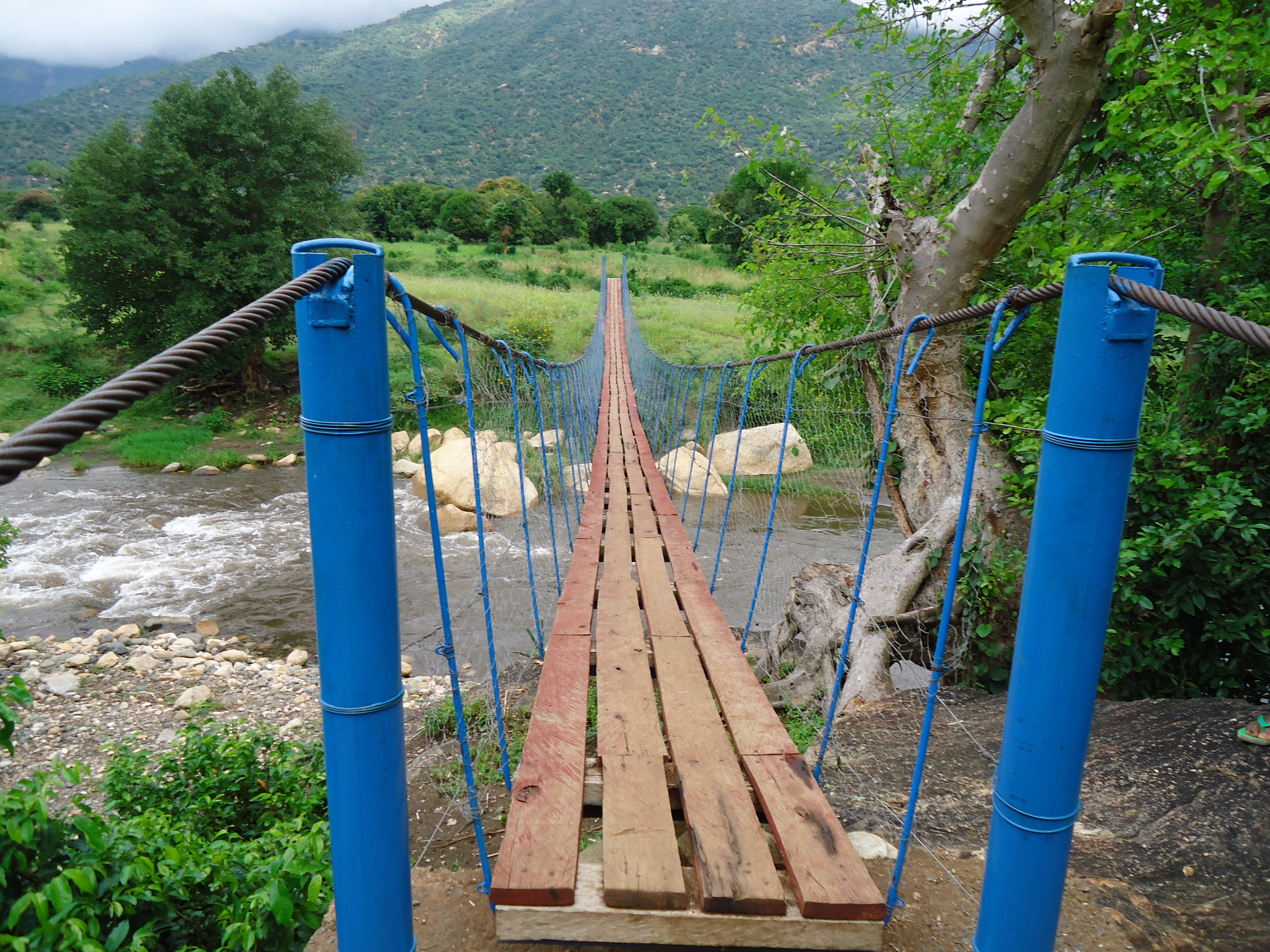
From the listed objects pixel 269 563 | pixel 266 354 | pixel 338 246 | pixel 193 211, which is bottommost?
pixel 269 563

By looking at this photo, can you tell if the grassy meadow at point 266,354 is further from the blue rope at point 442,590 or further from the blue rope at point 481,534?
the blue rope at point 442,590

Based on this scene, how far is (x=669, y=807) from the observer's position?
119 centimetres

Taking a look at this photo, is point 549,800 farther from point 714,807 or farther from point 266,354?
point 266,354

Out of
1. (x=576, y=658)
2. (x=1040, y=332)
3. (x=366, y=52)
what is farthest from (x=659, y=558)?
(x=366, y=52)

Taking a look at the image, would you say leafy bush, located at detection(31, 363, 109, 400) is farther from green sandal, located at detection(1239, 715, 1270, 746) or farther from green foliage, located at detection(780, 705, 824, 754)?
green sandal, located at detection(1239, 715, 1270, 746)

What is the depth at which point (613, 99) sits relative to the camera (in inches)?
2272

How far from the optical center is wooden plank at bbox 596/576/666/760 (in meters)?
1.42

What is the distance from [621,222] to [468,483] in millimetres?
23318

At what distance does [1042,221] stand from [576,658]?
101 inches

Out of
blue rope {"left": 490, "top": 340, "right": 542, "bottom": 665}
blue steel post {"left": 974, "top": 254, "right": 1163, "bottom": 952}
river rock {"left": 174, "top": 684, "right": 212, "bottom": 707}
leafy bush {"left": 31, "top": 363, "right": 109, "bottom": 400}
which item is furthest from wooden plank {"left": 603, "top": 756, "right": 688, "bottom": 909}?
leafy bush {"left": 31, "top": 363, "right": 109, "bottom": 400}

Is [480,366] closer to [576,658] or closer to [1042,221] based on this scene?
[576,658]

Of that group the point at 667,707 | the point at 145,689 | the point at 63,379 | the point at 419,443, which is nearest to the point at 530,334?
the point at 419,443

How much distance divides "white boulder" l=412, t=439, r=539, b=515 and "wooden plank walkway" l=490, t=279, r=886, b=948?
3.50 meters

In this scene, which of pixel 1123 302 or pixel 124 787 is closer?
pixel 1123 302
